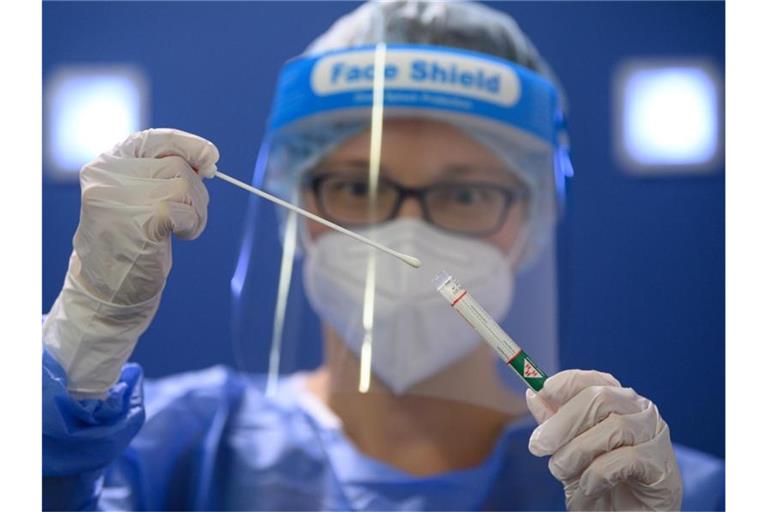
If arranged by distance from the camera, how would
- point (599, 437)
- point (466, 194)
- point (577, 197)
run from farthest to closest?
point (577, 197) < point (466, 194) < point (599, 437)

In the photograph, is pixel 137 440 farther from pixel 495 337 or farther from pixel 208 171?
pixel 495 337

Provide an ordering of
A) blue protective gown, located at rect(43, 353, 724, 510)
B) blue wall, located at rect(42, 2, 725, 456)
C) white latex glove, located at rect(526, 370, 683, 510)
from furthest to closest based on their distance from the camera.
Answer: blue wall, located at rect(42, 2, 725, 456) < blue protective gown, located at rect(43, 353, 724, 510) < white latex glove, located at rect(526, 370, 683, 510)

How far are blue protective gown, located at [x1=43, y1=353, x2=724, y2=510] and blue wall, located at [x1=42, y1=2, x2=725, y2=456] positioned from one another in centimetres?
14

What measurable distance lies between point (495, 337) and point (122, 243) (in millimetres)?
468

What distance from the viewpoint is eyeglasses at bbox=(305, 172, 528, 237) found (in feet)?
4.98

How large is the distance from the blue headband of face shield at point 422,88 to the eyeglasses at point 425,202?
4.4 inches

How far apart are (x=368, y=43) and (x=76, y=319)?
0.76m

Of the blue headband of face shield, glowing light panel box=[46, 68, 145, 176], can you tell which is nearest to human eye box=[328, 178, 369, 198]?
the blue headband of face shield

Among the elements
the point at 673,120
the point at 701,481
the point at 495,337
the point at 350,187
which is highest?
the point at 673,120

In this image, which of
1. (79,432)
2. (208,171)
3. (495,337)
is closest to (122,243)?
(208,171)

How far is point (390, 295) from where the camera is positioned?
4.89ft

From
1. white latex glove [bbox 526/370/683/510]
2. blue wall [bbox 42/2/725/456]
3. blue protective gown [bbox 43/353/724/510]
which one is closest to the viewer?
white latex glove [bbox 526/370/683/510]

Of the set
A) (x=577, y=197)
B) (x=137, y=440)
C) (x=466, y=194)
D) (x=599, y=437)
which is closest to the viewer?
(x=599, y=437)

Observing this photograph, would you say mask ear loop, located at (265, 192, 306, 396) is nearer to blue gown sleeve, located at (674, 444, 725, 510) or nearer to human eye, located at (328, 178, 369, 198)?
human eye, located at (328, 178, 369, 198)
